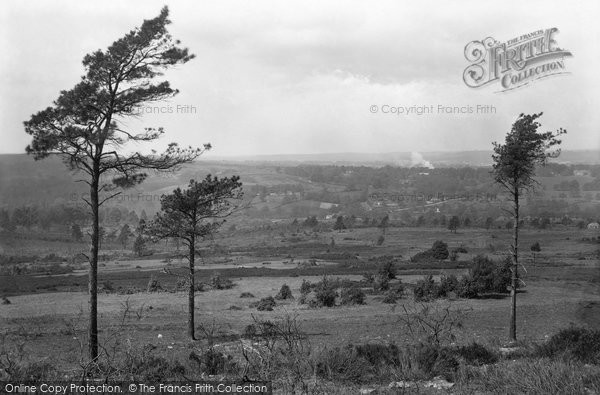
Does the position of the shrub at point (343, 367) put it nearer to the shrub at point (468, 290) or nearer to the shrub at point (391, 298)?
the shrub at point (391, 298)

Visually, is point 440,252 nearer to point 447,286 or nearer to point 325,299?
point 447,286

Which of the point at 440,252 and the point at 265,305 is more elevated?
the point at 265,305

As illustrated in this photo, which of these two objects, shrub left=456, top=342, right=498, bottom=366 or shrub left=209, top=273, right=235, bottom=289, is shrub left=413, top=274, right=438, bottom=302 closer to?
shrub left=209, top=273, right=235, bottom=289

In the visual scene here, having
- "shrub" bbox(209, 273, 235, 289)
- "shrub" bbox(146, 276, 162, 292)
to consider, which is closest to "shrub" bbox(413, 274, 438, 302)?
"shrub" bbox(209, 273, 235, 289)

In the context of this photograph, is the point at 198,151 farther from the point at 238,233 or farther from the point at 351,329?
the point at 238,233

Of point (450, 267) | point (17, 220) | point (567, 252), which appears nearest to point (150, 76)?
point (450, 267)

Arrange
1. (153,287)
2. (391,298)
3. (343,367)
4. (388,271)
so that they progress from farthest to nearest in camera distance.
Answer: (388,271)
(153,287)
(391,298)
(343,367)

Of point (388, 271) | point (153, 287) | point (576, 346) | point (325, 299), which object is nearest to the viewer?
point (576, 346)

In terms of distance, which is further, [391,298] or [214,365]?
[391,298]

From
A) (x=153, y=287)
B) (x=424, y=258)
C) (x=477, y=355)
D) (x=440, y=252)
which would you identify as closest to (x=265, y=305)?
(x=153, y=287)
